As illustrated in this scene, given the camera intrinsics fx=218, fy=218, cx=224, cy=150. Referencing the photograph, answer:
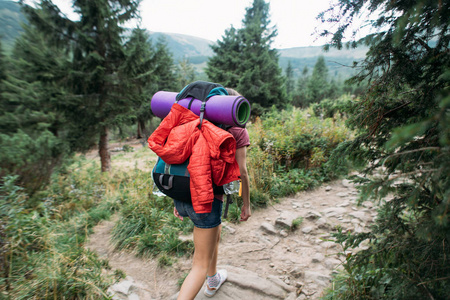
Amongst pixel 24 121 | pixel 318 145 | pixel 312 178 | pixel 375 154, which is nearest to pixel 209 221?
pixel 375 154

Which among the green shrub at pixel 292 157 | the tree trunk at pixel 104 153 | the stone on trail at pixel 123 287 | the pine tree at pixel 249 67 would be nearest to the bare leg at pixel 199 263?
the stone on trail at pixel 123 287

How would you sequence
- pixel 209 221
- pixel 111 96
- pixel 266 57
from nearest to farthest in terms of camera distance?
1. pixel 209 221
2. pixel 111 96
3. pixel 266 57

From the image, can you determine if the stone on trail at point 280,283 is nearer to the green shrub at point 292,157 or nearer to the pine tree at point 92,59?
the green shrub at point 292,157

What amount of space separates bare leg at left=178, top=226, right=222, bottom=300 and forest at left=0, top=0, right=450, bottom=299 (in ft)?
3.11

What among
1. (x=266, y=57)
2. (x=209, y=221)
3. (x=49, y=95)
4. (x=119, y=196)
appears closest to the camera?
(x=209, y=221)

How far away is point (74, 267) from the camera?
7.51ft

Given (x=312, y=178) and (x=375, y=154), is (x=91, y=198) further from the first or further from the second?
(x=375, y=154)

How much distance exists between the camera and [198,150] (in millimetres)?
1430

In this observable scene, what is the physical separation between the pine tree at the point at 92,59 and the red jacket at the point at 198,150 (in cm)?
787

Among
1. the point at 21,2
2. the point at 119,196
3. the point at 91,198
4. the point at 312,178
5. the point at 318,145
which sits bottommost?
the point at 91,198

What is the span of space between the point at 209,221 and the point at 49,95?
872cm

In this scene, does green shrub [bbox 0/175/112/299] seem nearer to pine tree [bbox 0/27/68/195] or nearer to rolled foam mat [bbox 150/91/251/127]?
rolled foam mat [bbox 150/91/251/127]

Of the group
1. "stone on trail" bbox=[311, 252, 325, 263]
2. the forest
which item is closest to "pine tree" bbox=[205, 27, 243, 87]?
the forest

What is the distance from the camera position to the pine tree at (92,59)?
25.8 feet
